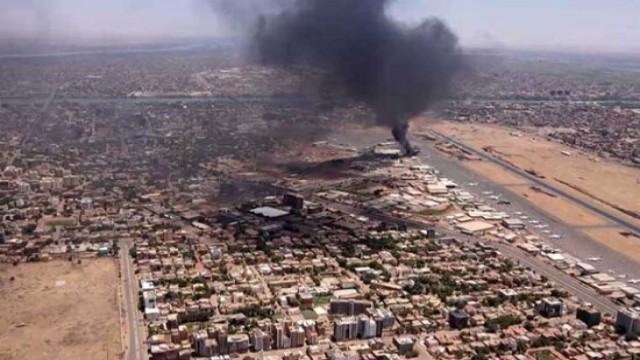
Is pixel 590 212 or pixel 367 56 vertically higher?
pixel 367 56

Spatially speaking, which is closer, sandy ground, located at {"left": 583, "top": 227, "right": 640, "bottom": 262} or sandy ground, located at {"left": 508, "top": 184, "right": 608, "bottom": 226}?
Result: sandy ground, located at {"left": 583, "top": 227, "right": 640, "bottom": 262}

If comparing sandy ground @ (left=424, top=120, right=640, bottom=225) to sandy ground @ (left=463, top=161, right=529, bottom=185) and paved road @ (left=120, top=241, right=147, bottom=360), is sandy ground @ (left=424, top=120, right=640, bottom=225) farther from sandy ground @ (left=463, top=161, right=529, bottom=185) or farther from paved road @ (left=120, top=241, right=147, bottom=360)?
paved road @ (left=120, top=241, right=147, bottom=360)

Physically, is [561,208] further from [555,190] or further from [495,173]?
[495,173]

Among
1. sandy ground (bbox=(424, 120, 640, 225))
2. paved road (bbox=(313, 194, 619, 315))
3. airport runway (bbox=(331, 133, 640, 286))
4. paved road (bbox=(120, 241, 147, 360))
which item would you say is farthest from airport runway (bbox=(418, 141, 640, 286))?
paved road (bbox=(120, 241, 147, 360))

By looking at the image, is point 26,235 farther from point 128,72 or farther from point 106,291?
point 128,72

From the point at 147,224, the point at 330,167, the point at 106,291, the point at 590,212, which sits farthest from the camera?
the point at 330,167

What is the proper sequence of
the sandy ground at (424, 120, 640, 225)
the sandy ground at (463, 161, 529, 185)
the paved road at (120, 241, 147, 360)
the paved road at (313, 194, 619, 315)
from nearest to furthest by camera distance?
the paved road at (120, 241, 147, 360) → the paved road at (313, 194, 619, 315) → the sandy ground at (424, 120, 640, 225) → the sandy ground at (463, 161, 529, 185)

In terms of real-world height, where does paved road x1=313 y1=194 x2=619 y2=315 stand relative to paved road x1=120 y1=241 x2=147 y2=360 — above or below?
below

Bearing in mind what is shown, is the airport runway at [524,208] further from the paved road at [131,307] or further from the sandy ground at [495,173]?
the paved road at [131,307]

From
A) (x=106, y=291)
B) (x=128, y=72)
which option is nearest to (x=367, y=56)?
(x=106, y=291)
